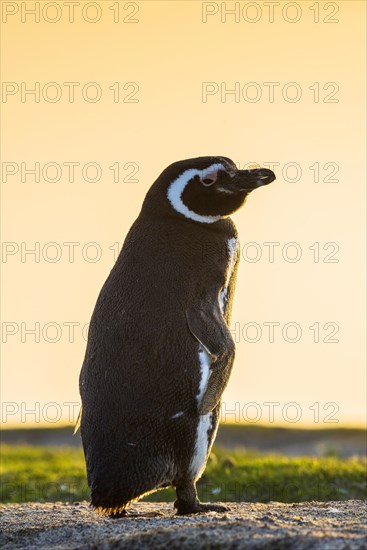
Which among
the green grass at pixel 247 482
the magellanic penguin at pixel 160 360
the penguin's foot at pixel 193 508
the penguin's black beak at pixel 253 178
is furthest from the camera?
the green grass at pixel 247 482

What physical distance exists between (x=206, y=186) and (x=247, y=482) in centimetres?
440

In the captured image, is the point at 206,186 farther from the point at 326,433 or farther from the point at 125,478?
the point at 326,433

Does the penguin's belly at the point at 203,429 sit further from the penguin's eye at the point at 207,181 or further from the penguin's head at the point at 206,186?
the penguin's eye at the point at 207,181

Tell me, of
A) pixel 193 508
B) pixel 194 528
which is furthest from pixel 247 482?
pixel 194 528

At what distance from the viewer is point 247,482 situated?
1145 centimetres

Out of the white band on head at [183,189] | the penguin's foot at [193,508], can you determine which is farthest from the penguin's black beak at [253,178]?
the penguin's foot at [193,508]

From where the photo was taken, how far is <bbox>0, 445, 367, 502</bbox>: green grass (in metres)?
11.1

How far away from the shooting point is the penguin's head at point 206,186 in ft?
26.6

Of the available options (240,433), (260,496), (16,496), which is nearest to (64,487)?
(16,496)

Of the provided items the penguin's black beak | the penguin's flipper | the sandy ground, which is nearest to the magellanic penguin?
the penguin's flipper

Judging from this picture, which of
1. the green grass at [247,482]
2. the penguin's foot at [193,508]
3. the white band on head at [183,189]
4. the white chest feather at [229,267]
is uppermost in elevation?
the white band on head at [183,189]

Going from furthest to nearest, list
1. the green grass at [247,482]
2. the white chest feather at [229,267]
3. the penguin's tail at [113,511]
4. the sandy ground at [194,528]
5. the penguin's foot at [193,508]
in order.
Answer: the green grass at [247,482] < the white chest feather at [229,267] < the penguin's foot at [193,508] < the penguin's tail at [113,511] < the sandy ground at [194,528]

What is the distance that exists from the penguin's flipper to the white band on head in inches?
28.9

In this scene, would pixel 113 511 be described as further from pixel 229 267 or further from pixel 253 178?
pixel 253 178
